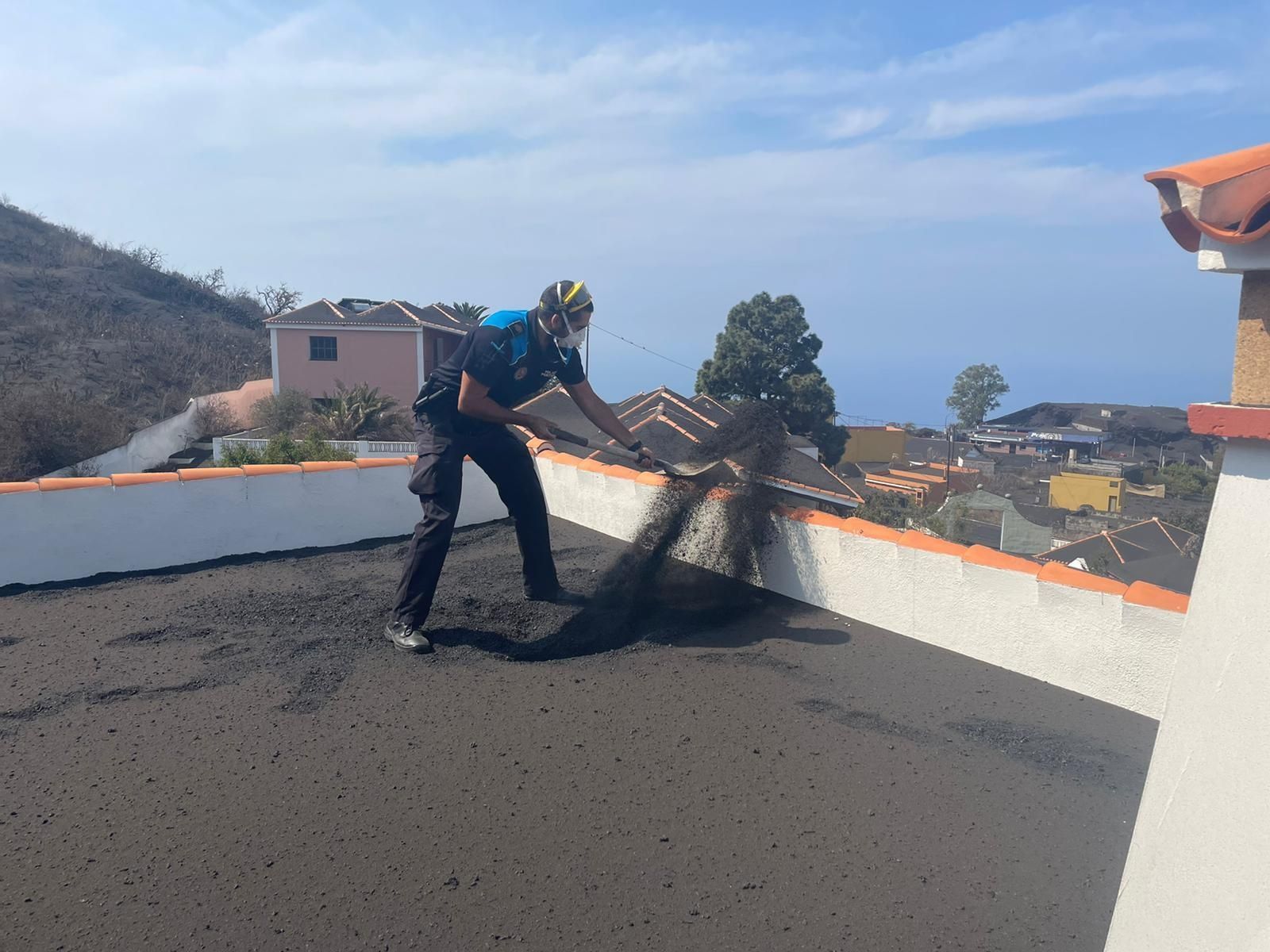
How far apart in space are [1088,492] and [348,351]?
25.1 metres

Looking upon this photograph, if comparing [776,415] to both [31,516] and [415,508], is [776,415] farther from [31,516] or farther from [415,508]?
[31,516]

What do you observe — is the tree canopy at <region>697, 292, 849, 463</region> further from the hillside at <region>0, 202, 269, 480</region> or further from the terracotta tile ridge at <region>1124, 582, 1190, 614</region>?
the terracotta tile ridge at <region>1124, 582, 1190, 614</region>

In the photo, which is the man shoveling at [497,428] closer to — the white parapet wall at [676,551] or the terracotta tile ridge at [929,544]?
the white parapet wall at [676,551]

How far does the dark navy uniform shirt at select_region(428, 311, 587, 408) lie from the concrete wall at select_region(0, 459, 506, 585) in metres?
2.13

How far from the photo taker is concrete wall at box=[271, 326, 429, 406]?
3388 cm

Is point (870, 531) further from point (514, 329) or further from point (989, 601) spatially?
point (514, 329)

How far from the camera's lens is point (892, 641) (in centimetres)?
466

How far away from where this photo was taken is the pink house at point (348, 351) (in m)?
33.8

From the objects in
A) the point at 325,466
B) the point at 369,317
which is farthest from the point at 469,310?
the point at 325,466

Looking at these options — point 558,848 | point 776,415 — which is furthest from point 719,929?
point 776,415

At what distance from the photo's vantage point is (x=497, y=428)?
5.24 meters

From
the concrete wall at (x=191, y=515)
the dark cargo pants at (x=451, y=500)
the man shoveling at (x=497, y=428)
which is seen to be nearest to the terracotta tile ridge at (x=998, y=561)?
the man shoveling at (x=497, y=428)

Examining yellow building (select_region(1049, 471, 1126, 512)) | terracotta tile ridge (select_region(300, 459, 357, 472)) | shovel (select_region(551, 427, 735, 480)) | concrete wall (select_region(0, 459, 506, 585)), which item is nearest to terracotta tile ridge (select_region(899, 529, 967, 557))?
shovel (select_region(551, 427, 735, 480))

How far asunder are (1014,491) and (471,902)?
25.6 meters
